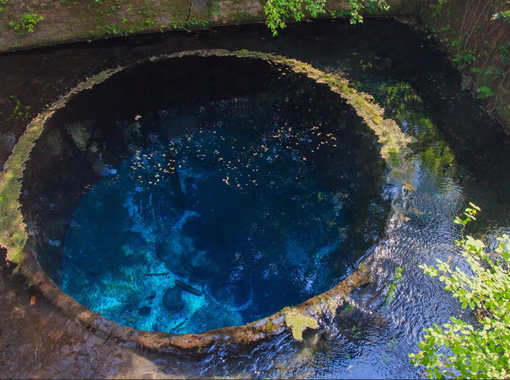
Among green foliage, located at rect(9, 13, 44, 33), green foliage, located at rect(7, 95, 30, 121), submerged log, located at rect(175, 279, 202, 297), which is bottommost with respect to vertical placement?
submerged log, located at rect(175, 279, 202, 297)

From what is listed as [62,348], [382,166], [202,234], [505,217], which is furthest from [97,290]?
[505,217]

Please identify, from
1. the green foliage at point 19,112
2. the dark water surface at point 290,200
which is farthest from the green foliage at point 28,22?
the green foliage at point 19,112

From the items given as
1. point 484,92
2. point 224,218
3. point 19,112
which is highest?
point 484,92

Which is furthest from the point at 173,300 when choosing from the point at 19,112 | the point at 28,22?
the point at 28,22

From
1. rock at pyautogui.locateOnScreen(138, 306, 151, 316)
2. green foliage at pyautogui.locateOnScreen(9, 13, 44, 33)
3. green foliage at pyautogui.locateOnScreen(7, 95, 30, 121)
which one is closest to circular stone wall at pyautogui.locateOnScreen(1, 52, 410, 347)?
rock at pyautogui.locateOnScreen(138, 306, 151, 316)

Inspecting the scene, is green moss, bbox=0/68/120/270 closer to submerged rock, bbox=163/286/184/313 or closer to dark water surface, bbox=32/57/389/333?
dark water surface, bbox=32/57/389/333

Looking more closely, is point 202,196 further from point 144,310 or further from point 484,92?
point 484,92

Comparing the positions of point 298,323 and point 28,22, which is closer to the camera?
point 298,323
